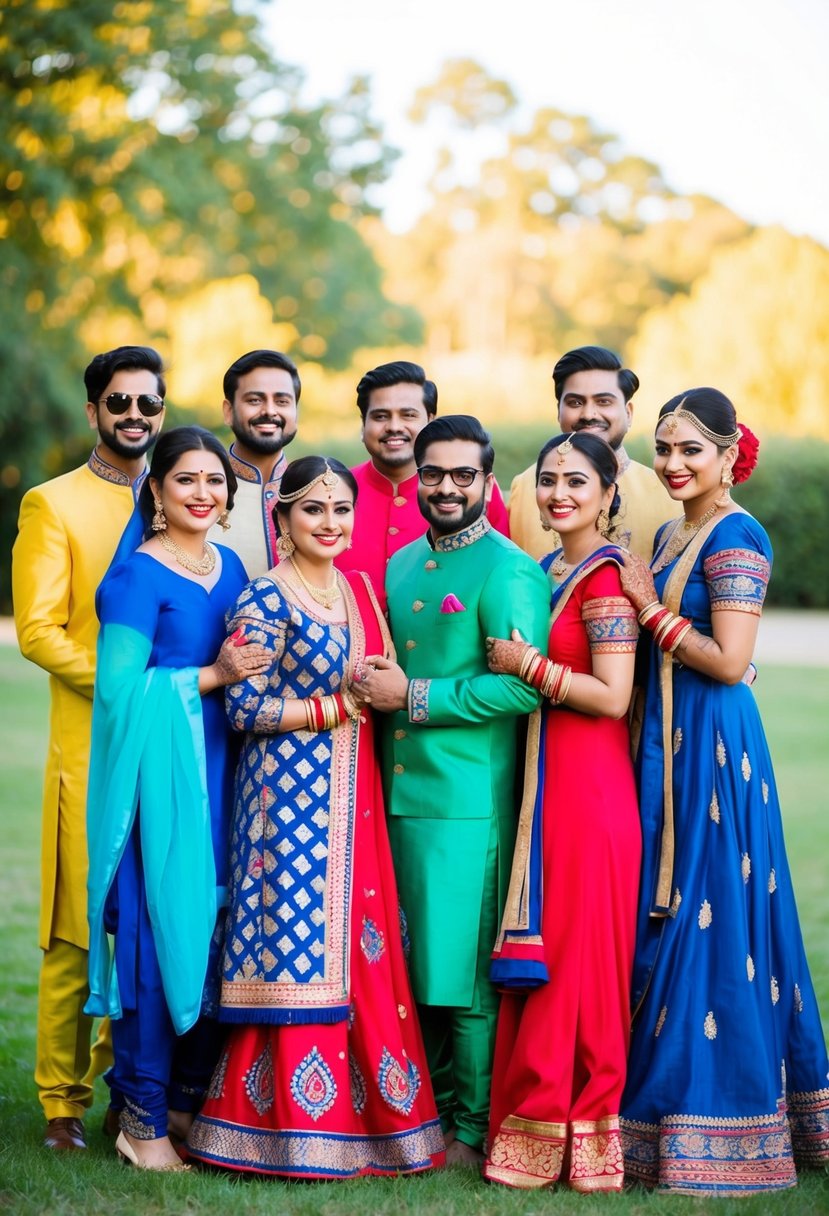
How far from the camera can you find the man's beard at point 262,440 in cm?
469

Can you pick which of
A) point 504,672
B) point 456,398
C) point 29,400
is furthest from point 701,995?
point 456,398

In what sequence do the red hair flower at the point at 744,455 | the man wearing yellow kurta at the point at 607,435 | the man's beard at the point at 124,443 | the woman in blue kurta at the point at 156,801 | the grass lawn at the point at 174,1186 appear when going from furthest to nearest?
the man wearing yellow kurta at the point at 607,435 < the man's beard at the point at 124,443 < the red hair flower at the point at 744,455 < the woman in blue kurta at the point at 156,801 < the grass lawn at the point at 174,1186

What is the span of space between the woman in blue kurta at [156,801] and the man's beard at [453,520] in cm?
61

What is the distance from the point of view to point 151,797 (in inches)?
154

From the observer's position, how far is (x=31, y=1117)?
15.2 feet

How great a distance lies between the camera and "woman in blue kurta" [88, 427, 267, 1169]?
3896 mm

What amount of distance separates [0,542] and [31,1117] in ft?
64.5

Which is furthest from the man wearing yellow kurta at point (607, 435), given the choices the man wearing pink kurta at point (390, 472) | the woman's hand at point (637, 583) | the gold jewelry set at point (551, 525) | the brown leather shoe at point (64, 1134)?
the brown leather shoe at point (64, 1134)

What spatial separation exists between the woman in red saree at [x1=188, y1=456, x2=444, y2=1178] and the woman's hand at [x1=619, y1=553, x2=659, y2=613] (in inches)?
31.3

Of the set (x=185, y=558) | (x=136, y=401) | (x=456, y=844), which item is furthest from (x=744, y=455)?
(x=136, y=401)

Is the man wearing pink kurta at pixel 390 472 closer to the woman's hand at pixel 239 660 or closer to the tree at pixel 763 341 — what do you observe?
the woman's hand at pixel 239 660

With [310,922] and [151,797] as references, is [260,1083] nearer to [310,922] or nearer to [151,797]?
[310,922]

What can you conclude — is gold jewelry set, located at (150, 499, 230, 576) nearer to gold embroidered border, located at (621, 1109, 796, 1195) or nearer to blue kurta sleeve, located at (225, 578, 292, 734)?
blue kurta sleeve, located at (225, 578, 292, 734)

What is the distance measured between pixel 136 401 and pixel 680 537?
177 centimetres
